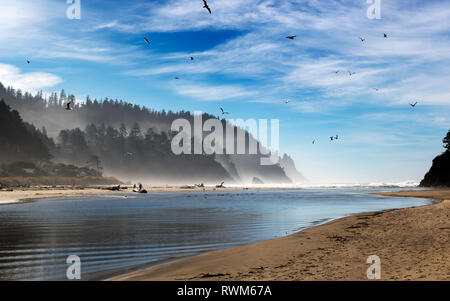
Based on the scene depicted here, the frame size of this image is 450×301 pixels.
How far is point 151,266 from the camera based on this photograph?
13062mm

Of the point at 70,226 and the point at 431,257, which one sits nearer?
the point at 431,257

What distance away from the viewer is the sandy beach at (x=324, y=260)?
402 inches

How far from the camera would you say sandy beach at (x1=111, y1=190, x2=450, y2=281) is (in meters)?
10.2

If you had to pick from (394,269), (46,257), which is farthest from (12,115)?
(394,269)

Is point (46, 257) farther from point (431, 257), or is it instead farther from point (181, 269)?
point (431, 257)

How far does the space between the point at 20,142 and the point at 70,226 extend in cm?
16888

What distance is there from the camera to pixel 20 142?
16812 centimetres

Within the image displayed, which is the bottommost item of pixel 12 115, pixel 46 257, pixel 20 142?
pixel 46 257

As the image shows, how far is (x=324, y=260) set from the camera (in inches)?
488
